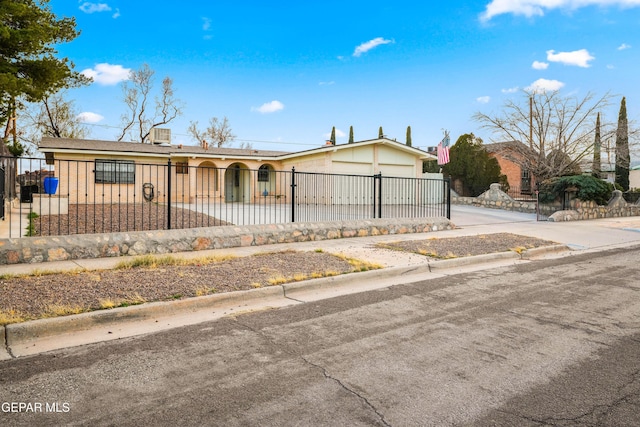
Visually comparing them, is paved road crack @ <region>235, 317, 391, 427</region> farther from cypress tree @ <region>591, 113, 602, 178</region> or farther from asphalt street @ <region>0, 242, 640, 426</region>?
cypress tree @ <region>591, 113, 602, 178</region>

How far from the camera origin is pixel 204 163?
85.9 feet

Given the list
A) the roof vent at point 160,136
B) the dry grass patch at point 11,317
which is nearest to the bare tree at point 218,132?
the roof vent at point 160,136

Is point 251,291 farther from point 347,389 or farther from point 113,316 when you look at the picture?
point 347,389

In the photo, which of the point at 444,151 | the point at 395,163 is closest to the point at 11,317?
the point at 444,151

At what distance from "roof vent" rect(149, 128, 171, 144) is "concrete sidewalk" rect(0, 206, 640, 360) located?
20.9 m

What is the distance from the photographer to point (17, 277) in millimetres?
6527

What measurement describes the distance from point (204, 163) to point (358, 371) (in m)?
24.2

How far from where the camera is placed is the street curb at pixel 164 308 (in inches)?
175

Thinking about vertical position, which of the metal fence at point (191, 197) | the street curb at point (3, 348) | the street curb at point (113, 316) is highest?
the metal fence at point (191, 197)

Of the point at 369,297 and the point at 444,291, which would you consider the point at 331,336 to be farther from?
the point at 444,291

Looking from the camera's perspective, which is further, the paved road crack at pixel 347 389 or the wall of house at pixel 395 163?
the wall of house at pixel 395 163

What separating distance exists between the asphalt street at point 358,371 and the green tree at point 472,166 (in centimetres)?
2739

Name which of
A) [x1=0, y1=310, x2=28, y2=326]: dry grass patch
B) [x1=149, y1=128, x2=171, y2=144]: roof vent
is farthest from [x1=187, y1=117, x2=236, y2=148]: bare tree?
[x1=0, y1=310, x2=28, y2=326]: dry grass patch
